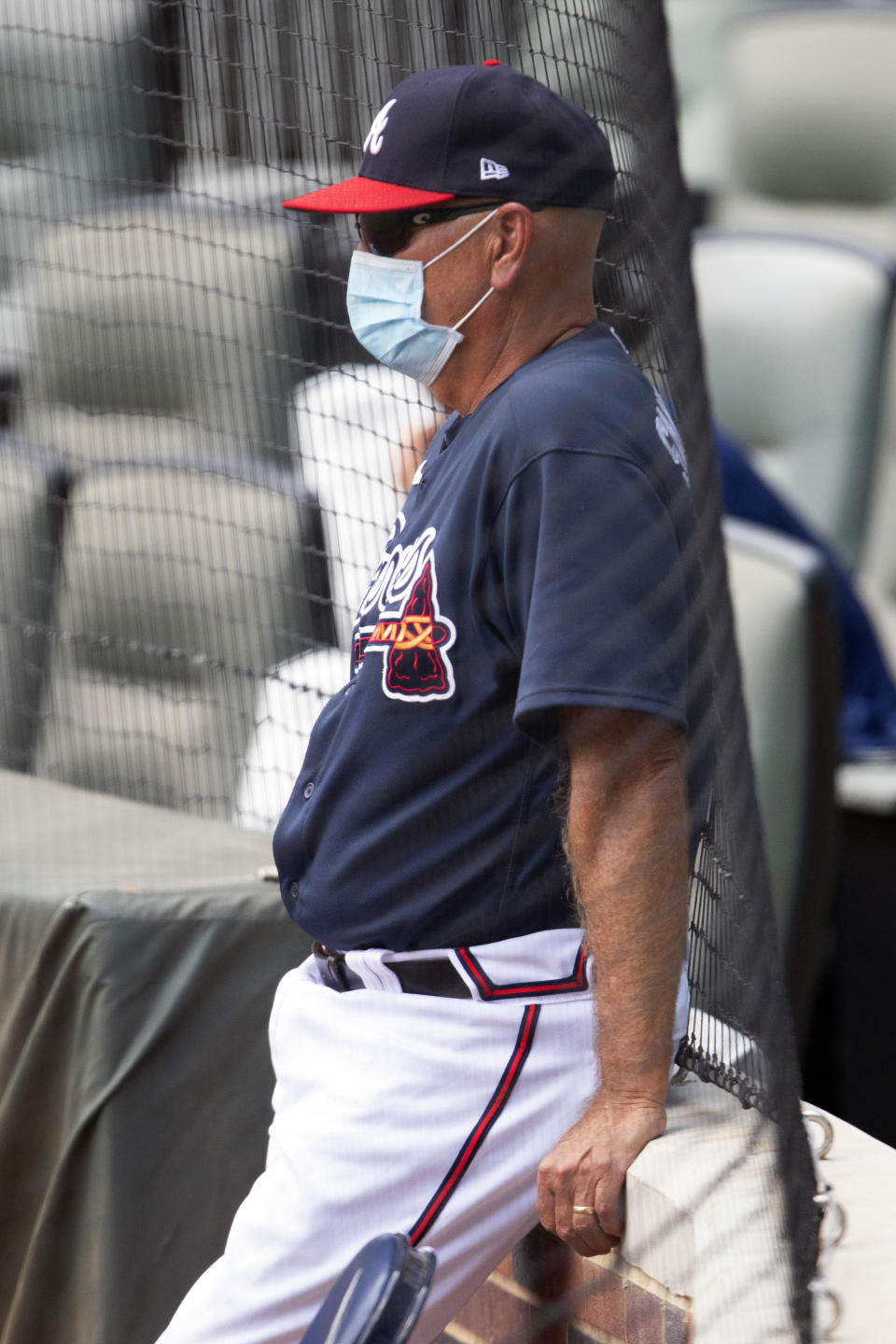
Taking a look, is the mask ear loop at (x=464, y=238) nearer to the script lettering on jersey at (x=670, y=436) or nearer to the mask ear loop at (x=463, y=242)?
the mask ear loop at (x=463, y=242)

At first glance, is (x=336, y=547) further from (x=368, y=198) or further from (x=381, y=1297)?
(x=381, y=1297)

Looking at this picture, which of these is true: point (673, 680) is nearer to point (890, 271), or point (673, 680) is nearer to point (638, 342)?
point (638, 342)

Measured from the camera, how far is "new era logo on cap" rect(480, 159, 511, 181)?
0.76 m

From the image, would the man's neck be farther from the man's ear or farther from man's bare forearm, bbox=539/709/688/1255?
man's bare forearm, bbox=539/709/688/1255

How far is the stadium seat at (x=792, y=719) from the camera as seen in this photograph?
5.88 feet

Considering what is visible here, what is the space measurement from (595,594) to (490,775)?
123mm

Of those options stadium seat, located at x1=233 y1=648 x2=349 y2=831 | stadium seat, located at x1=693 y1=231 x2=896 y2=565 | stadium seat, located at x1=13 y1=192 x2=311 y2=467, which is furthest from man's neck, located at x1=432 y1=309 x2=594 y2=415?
stadium seat, located at x1=693 y1=231 x2=896 y2=565

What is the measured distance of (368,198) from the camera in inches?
31.2

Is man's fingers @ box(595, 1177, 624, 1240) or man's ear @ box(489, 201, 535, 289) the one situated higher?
man's ear @ box(489, 201, 535, 289)

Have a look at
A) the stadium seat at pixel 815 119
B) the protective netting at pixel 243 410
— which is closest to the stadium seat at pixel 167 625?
the protective netting at pixel 243 410

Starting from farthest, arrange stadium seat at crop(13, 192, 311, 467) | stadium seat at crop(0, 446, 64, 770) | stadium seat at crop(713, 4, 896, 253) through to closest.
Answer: stadium seat at crop(713, 4, 896, 253), stadium seat at crop(13, 192, 311, 467), stadium seat at crop(0, 446, 64, 770)

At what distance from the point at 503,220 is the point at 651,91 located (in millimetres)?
199

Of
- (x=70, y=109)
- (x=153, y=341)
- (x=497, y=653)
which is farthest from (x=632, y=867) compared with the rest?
(x=70, y=109)

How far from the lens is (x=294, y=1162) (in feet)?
2.84
